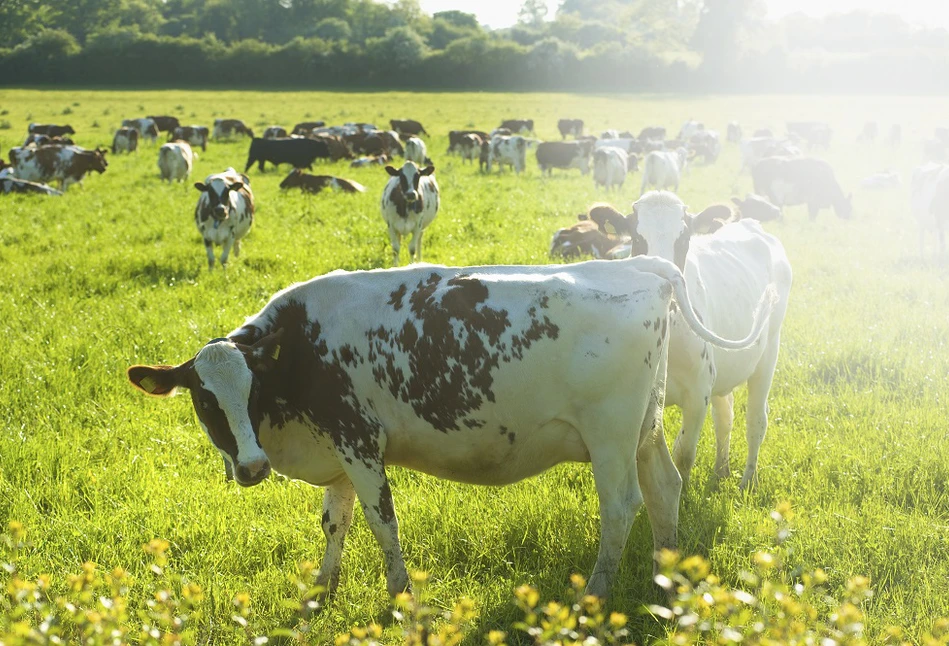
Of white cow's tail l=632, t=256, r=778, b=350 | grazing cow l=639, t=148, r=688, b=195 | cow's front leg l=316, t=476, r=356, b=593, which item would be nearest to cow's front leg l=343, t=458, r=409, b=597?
cow's front leg l=316, t=476, r=356, b=593

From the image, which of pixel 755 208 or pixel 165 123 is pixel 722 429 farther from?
pixel 165 123

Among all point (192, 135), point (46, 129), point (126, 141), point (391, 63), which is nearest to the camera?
point (126, 141)

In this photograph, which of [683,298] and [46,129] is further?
[46,129]

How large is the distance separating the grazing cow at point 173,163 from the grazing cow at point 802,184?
17405mm

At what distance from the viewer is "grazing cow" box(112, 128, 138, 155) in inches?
1427

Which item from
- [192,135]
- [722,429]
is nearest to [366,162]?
[192,135]

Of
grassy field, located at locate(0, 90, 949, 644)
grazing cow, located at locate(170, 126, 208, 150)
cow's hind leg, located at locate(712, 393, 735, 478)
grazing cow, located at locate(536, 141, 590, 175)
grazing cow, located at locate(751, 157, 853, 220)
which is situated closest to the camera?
grassy field, located at locate(0, 90, 949, 644)

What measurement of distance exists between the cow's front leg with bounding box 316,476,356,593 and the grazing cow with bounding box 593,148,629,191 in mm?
23012

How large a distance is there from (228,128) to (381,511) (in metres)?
45.5

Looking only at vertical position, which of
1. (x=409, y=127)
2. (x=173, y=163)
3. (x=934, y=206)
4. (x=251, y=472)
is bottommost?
(x=251, y=472)

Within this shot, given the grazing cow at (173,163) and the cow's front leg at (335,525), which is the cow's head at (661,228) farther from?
the grazing cow at (173,163)

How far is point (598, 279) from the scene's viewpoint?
4.27m

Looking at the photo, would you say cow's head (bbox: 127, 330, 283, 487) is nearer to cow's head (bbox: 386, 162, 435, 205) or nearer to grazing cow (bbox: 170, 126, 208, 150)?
cow's head (bbox: 386, 162, 435, 205)

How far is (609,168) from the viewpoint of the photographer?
26703mm
